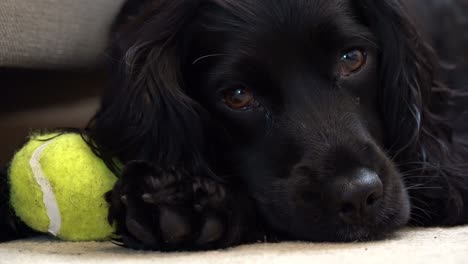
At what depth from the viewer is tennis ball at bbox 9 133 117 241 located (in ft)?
4.38

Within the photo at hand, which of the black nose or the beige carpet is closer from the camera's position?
the beige carpet

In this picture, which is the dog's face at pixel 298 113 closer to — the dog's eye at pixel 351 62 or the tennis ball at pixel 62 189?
the dog's eye at pixel 351 62

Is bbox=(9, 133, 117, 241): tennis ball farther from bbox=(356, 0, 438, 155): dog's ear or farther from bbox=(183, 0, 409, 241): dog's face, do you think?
bbox=(356, 0, 438, 155): dog's ear

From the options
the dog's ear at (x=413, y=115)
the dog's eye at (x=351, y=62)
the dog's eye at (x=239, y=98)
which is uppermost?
the dog's eye at (x=351, y=62)

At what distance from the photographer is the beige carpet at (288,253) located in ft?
3.44

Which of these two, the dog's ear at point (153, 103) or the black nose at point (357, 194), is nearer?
the black nose at point (357, 194)

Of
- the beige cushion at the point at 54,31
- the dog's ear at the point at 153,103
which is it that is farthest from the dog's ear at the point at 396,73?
the beige cushion at the point at 54,31

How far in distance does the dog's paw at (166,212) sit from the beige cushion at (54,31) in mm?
723

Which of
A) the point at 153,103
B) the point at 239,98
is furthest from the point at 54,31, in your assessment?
the point at 239,98

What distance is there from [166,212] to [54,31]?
0.94 meters

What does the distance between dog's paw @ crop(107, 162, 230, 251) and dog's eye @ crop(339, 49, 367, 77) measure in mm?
403

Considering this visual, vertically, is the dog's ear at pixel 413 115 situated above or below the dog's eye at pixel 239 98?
below

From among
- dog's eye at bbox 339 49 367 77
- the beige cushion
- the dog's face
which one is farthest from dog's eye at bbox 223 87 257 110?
the beige cushion

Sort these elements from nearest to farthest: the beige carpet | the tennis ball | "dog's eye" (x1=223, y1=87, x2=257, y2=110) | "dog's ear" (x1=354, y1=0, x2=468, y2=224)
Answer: the beige carpet < the tennis ball < "dog's eye" (x1=223, y1=87, x2=257, y2=110) < "dog's ear" (x1=354, y1=0, x2=468, y2=224)
